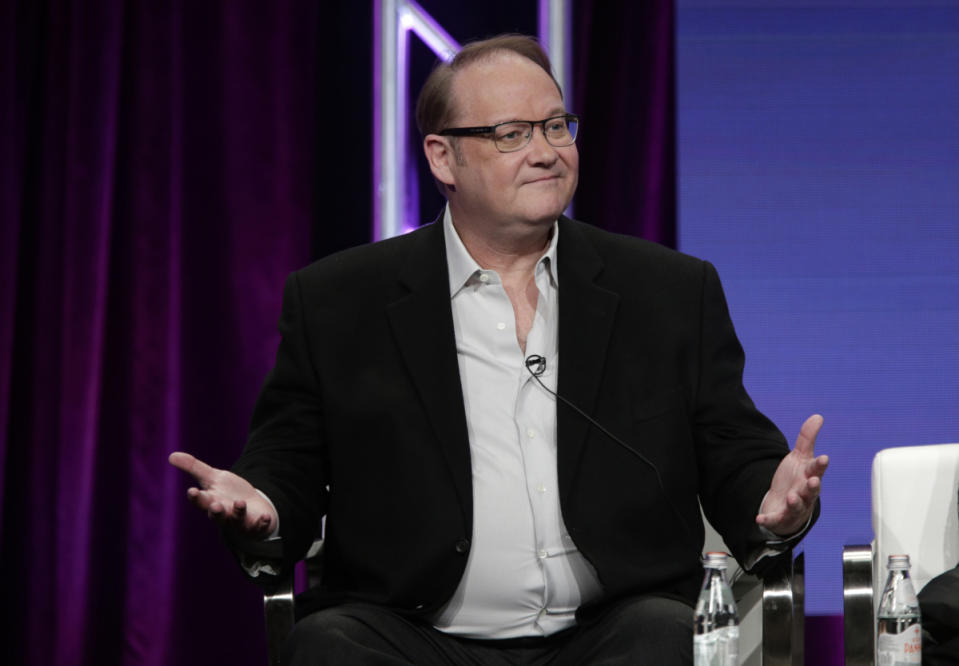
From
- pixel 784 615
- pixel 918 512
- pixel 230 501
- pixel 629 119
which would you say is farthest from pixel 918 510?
pixel 629 119

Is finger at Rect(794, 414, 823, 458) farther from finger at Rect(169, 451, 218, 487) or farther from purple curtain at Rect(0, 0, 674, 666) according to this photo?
purple curtain at Rect(0, 0, 674, 666)

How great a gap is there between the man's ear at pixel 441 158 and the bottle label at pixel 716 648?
1094 millimetres

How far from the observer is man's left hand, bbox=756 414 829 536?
69.7 inches

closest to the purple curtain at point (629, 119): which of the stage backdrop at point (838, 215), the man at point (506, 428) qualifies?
the stage backdrop at point (838, 215)

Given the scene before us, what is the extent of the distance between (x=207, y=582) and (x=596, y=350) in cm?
192

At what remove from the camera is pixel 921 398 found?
3.36 metres

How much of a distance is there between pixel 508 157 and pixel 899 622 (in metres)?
1.07

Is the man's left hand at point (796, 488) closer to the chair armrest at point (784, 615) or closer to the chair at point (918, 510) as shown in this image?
the chair armrest at point (784, 615)

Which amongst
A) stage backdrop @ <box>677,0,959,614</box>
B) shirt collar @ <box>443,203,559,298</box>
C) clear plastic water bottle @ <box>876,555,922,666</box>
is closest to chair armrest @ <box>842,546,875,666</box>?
clear plastic water bottle @ <box>876,555,922,666</box>

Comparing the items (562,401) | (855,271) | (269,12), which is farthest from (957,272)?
(269,12)

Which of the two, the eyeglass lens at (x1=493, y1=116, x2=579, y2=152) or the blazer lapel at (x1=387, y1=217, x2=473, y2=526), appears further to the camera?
the eyeglass lens at (x1=493, y1=116, x2=579, y2=152)

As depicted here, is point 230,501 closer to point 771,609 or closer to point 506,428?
point 506,428

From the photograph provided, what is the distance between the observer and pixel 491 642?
2086 mm

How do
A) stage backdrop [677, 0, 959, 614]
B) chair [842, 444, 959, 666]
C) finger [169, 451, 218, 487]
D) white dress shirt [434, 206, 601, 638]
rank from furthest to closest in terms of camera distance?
stage backdrop [677, 0, 959, 614], chair [842, 444, 959, 666], white dress shirt [434, 206, 601, 638], finger [169, 451, 218, 487]
